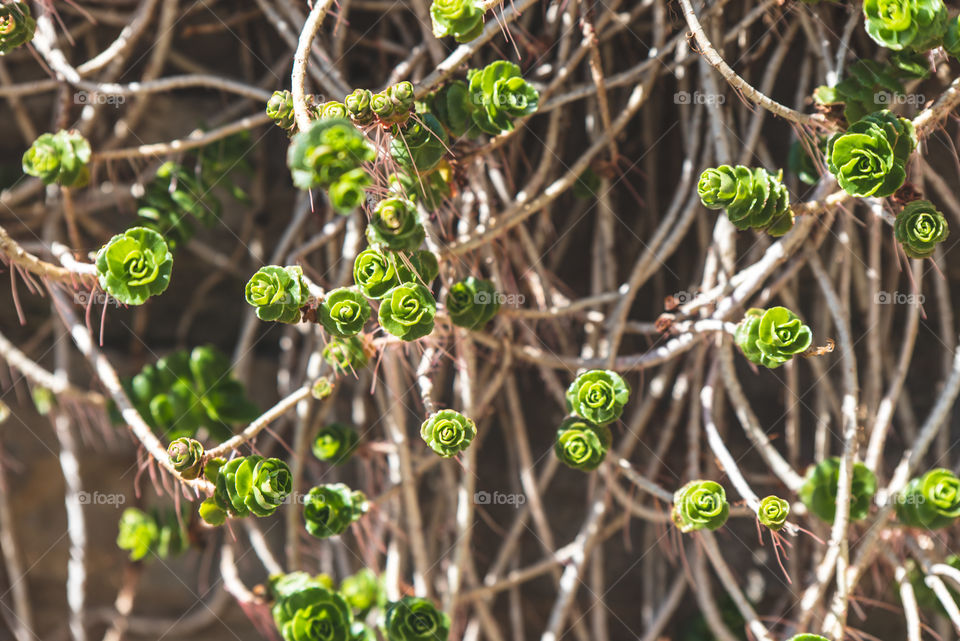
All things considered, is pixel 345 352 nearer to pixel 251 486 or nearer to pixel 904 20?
pixel 251 486

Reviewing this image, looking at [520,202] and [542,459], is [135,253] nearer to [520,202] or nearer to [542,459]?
[520,202]

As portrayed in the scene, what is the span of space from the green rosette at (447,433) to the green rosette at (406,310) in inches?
3.7

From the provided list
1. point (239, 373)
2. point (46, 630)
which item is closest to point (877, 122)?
point (239, 373)

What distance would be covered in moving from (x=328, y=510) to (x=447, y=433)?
0.64ft

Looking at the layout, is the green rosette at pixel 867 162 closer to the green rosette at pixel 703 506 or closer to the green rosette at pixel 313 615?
the green rosette at pixel 703 506

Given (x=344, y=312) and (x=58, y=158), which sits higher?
(x=58, y=158)

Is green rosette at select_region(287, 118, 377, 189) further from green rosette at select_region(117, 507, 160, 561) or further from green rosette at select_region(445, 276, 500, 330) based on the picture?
green rosette at select_region(117, 507, 160, 561)

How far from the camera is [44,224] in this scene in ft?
3.70

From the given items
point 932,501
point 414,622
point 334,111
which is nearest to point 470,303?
point 334,111

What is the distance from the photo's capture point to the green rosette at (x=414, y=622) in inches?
32.6

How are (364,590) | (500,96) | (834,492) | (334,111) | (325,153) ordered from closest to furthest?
1. (325,153)
2. (334,111)
3. (500,96)
4. (834,492)
5. (364,590)

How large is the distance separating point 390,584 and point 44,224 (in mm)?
729

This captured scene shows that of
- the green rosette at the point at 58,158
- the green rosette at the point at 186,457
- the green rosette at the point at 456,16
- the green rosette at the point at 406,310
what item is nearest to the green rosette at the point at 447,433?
the green rosette at the point at 406,310

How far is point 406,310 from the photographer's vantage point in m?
0.66
